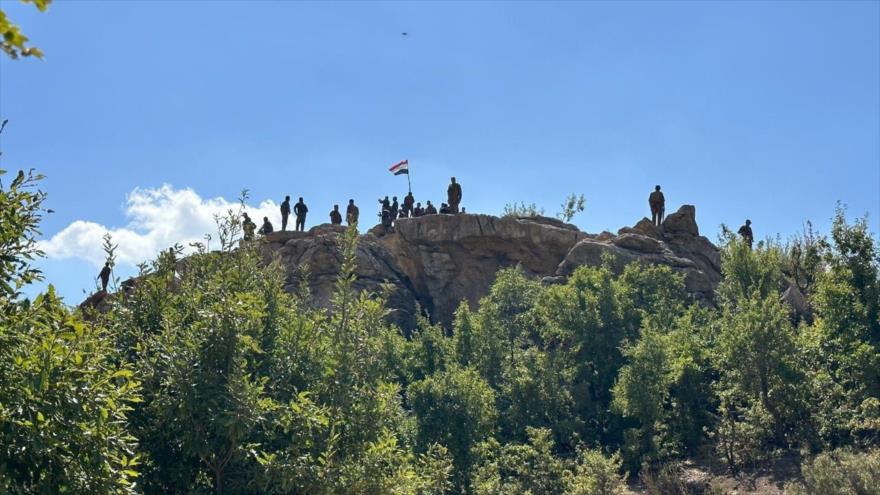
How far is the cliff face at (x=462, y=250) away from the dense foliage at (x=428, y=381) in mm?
4182

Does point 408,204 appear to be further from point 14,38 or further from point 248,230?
point 14,38

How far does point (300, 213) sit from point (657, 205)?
16.3 m

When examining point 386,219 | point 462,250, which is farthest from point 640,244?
point 386,219

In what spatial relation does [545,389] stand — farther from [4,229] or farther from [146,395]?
[4,229]

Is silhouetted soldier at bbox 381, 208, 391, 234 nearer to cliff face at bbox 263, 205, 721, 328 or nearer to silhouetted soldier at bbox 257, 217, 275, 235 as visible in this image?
cliff face at bbox 263, 205, 721, 328

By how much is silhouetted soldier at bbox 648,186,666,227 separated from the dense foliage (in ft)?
19.6

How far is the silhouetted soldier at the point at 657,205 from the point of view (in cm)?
4269

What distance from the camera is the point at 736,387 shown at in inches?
1029

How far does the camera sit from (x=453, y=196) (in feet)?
141

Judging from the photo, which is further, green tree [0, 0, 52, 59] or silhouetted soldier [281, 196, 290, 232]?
silhouetted soldier [281, 196, 290, 232]

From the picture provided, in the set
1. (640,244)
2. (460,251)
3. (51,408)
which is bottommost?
(51,408)

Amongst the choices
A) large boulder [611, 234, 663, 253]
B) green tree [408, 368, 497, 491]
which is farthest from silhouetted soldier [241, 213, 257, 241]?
large boulder [611, 234, 663, 253]

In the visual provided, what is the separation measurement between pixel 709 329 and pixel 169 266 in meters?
19.6

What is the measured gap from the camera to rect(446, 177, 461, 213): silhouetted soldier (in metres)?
42.8
